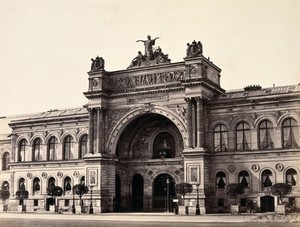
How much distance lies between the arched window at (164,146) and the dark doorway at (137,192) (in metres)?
3.13

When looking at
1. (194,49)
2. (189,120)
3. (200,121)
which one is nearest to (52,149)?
(189,120)

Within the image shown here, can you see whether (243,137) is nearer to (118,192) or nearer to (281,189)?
(281,189)

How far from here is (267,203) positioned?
1962 inches

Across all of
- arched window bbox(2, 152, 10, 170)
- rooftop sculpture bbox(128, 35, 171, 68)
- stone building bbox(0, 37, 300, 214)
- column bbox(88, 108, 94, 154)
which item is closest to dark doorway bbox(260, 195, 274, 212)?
stone building bbox(0, 37, 300, 214)

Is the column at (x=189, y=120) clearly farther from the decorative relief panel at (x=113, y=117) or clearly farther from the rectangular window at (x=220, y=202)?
the decorative relief panel at (x=113, y=117)

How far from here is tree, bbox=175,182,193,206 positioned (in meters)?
49.4

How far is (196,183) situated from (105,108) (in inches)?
544

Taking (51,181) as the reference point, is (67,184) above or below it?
below

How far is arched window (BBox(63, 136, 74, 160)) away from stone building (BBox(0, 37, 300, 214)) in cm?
12

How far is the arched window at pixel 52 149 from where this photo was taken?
64.4 m

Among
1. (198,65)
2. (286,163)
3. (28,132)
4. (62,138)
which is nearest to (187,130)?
(198,65)

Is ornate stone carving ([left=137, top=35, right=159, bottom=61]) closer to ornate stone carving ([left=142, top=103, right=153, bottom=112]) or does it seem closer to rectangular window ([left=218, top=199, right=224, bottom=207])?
ornate stone carving ([left=142, top=103, right=153, bottom=112])

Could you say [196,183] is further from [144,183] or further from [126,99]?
[126,99]

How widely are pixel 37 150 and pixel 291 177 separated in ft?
105
